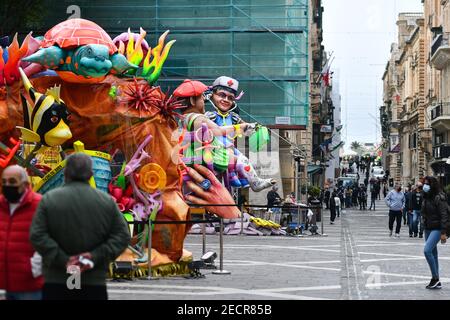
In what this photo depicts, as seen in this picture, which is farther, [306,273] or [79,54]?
[306,273]

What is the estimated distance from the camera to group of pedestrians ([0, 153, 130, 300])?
7.73 metres

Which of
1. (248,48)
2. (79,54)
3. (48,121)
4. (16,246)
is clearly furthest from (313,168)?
(16,246)

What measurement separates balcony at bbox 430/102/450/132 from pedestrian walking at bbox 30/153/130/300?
48.1 meters

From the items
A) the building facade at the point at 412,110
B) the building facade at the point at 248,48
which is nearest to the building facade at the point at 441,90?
the building facade at the point at 412,110

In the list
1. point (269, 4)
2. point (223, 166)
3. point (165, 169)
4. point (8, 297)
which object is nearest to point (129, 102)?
point (165, 169)

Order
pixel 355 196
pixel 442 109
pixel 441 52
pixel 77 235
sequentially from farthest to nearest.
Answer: pixel 355 196
pixel 442 109
pixel 441 52
pixel 77 235

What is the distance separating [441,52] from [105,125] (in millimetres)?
40444

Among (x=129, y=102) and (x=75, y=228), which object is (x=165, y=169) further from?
(x=75, y=228)

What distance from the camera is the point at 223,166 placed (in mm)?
30281

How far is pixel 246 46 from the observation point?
41.4 m

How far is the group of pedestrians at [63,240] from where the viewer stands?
773 centimetres

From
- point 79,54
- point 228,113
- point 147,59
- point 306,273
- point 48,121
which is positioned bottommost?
point 306,273

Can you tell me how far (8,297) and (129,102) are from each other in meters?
8.82

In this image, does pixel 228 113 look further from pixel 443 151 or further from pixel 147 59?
pixel 443 151
